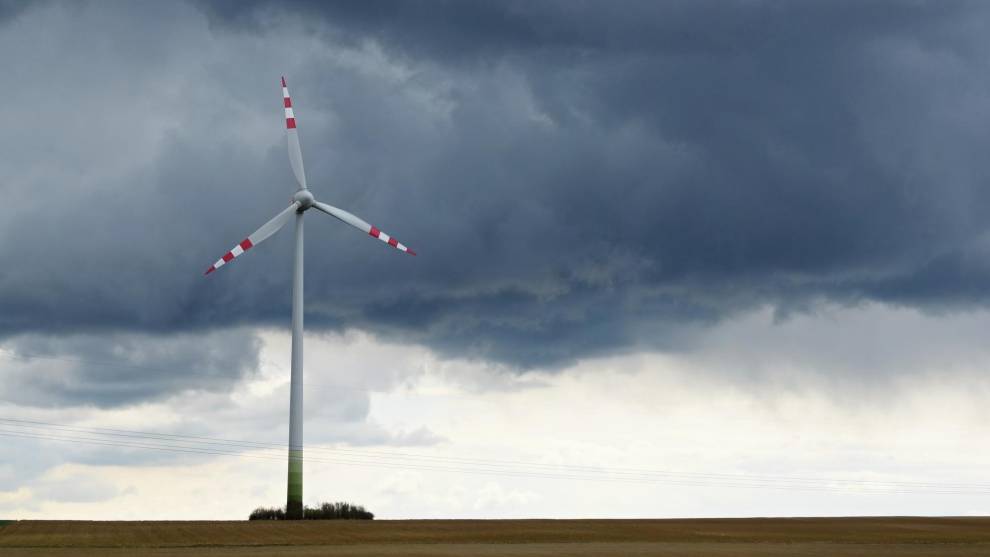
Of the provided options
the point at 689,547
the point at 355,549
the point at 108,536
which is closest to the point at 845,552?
the point at 689,547

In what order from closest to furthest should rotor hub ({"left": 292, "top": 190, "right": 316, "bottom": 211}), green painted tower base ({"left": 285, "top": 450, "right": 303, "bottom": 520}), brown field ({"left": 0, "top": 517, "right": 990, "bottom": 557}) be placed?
1. brown field ({"left": 0, "top": 517, "right": 990, "bottom": 557})
2. green painted tower base ({"left": 285, "top": 450, "right": 303, "bottom": 520})
3. rotor hub ({"left": 292, "top": 190, "right": 316, "bottom": 211})

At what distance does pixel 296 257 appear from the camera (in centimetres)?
13475

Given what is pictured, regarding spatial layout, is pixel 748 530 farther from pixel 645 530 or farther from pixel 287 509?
pixel 287 509

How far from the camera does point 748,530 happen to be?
12725cm

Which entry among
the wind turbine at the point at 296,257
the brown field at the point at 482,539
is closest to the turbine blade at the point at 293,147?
the wind turbine at the point at 296,257

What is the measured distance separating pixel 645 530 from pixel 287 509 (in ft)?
120

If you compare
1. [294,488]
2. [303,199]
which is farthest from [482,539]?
[303,199]

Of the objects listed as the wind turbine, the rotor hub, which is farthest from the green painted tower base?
the rotor hub

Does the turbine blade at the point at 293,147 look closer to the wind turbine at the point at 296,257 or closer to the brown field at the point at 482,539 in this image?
the wind turbine at the point at 296,257

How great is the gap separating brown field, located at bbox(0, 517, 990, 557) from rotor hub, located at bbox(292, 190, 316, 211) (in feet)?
118

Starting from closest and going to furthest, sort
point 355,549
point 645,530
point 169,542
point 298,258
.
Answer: point 355,549, point 169,542, point 645,530, point 298,258

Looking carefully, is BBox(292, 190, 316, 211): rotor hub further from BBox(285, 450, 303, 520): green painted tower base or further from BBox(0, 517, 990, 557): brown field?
BBox(0, 517, 990, 557): brown field

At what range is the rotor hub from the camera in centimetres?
13788

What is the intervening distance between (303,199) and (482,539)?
51661 mm
